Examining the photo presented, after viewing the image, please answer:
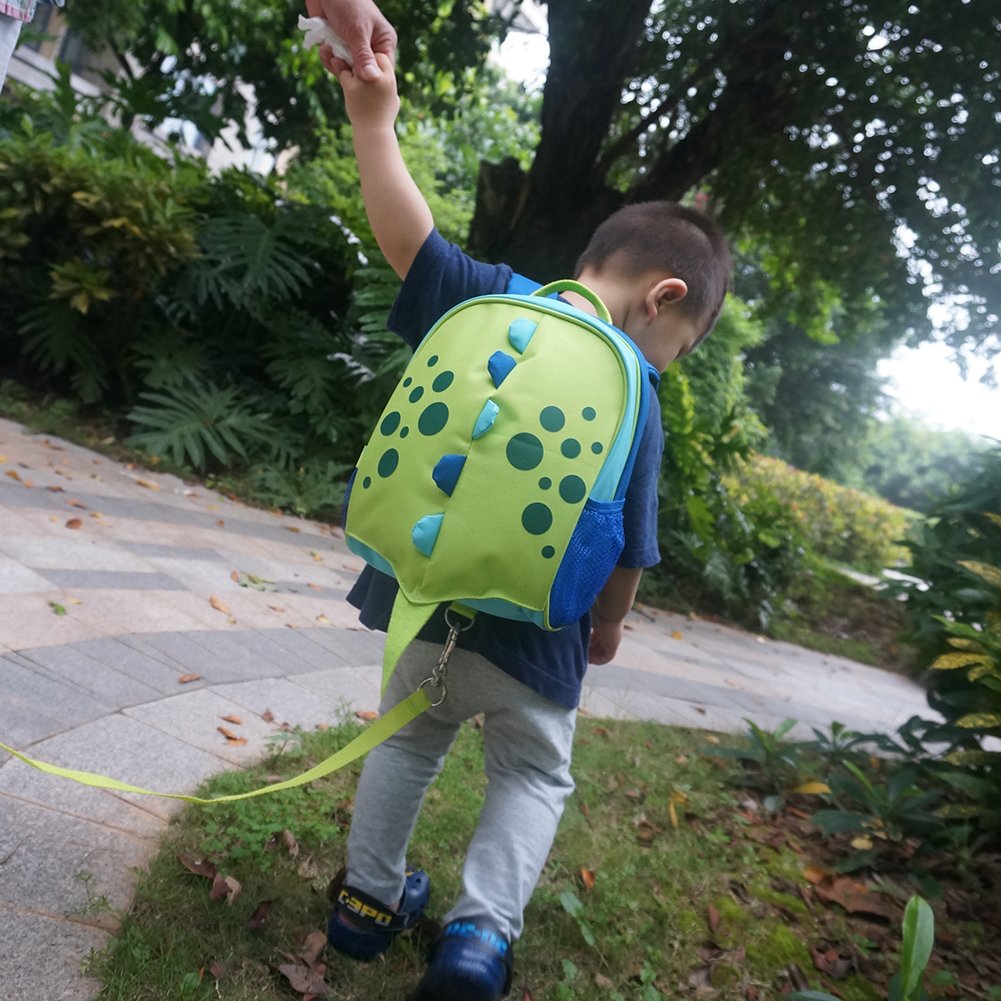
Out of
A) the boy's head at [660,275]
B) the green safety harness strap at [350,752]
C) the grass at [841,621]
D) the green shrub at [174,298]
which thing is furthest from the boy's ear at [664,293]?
the grass at [841,621]

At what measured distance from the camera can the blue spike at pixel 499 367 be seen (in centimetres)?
146

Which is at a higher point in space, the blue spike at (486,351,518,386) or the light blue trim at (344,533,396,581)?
the blue spike at (486,351,518,386)

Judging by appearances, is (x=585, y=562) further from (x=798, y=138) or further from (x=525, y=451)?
(x=798, y=138)

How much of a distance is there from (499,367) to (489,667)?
57 centimetres

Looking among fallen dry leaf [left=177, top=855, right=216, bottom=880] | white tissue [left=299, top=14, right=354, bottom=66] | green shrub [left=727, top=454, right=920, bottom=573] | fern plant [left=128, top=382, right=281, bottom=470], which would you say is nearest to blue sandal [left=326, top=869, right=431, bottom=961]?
fallen dry leaf [left=177, top=855, right=216, bottom=880]

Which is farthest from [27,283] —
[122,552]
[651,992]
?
[651,992]

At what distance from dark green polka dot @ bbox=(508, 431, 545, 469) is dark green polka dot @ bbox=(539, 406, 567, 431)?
3 cm

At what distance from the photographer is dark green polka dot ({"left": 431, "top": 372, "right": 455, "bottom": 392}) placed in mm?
1493

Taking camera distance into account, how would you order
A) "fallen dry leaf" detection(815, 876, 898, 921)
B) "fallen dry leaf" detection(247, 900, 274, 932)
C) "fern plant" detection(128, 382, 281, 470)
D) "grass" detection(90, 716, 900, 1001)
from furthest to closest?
"fern plant" detection(128, 382, 281, 470) < "fallen dry leaf" detection(815, 876, 898, 921) < "fallen dry leaf" detection(247, 900, 274, 932) < "grass" detection(90, 716, 900, 1001)

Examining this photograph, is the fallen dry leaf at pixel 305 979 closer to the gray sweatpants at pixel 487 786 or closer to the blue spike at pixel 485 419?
the gray sweatpants at pixel 487 786

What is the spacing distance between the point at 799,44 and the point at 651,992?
20.2ft

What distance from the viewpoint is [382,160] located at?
5.32 ft

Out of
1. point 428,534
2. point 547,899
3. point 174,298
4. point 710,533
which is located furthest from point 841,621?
point 428,534

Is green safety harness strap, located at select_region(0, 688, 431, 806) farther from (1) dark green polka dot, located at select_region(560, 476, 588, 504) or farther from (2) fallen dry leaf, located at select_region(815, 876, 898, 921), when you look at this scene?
(2) fallen dry leaf, located at select_region(815, 876, 898, 921)
